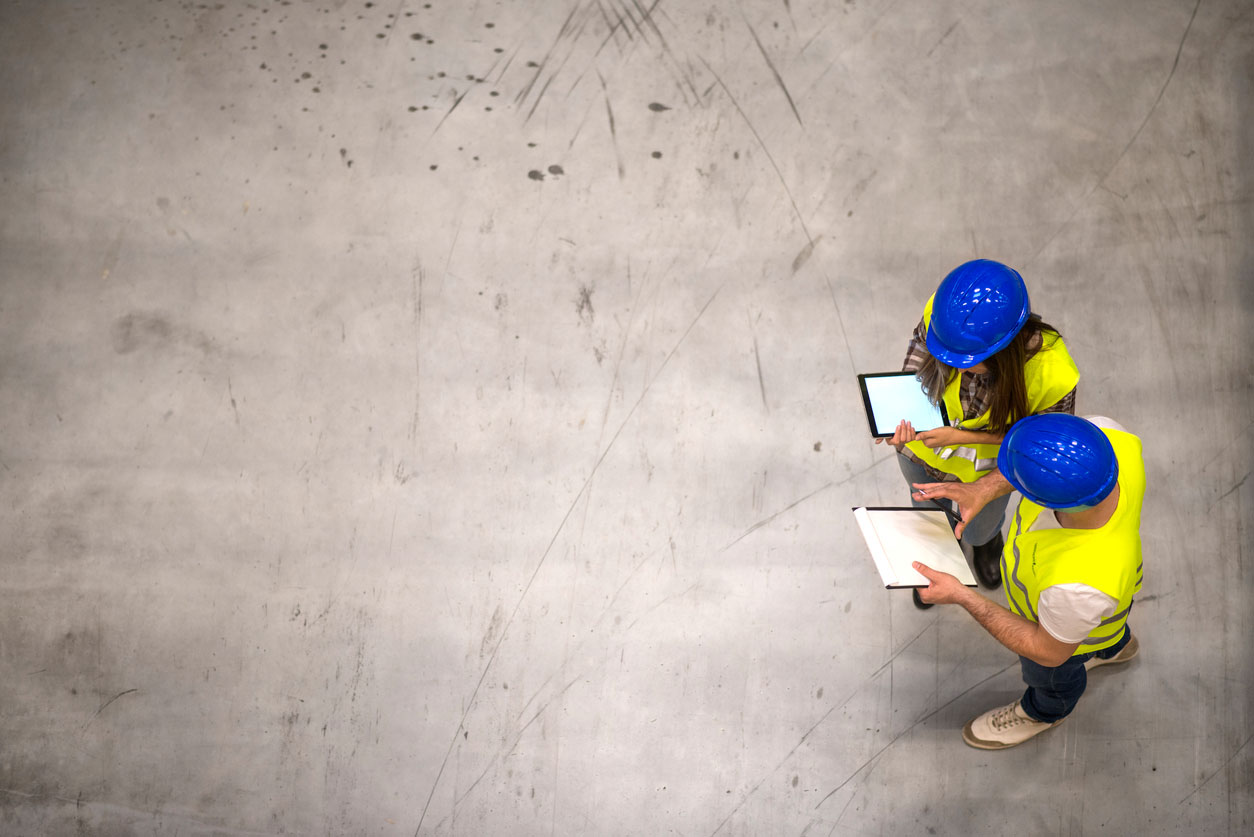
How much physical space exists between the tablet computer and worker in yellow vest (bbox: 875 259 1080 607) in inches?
1.0

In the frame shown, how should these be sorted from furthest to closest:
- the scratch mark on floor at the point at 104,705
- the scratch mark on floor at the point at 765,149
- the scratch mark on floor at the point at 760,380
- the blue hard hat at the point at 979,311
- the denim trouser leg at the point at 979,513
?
the scratch mark on floor at the point at 765,149 → the scratch mark on floor at the point at 760,380 → the scratch mark on floor at the point at 104,705 → the denim trouser leg at the point at 979,513 → the blue hard hat at the point at 979,311

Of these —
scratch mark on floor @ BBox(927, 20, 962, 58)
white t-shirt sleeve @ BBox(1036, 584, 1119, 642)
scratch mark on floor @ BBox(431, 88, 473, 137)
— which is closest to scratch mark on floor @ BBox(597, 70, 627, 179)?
scratch mark on floor @ BBox(431, 88, 473, 137)

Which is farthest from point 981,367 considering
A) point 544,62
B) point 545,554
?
point 544,62

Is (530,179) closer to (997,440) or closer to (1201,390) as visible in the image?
(997,440)

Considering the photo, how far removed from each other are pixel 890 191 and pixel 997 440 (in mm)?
1397

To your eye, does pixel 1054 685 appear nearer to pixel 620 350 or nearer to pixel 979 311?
pixel 979 311

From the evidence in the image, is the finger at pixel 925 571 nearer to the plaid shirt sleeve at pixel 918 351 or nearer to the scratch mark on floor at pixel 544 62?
the plaid shirt sleeve at pixel 918 351

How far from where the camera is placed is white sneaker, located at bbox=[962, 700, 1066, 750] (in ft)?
7.84

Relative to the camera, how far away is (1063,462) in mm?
1573

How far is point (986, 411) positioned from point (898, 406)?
22 centimetres

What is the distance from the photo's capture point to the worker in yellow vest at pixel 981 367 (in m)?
→ 1.76

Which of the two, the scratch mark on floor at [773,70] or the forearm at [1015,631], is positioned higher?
the scratch mark on floor at [773,70]

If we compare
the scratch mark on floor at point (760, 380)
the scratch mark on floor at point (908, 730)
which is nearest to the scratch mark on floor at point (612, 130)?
the scratch mark on floor at point (760, 380)

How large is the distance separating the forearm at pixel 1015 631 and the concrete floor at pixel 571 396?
82cm
